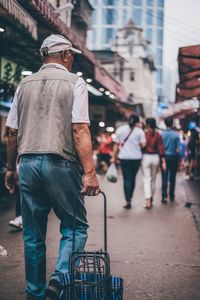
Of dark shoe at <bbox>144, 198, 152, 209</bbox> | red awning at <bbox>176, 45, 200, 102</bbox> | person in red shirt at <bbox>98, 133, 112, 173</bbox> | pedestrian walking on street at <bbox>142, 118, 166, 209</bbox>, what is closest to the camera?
red awning at <bbox>176, 45, 200, 102</bbox>

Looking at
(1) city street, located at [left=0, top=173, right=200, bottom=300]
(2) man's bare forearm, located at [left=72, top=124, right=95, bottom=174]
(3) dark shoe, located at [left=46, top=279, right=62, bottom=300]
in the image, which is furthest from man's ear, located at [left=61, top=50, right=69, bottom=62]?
(1) city street, located at [left=0, top=173, right=200, bottom=300]

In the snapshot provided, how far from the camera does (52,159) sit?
340 centimetres

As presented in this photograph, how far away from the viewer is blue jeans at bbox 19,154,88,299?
340 centimetres

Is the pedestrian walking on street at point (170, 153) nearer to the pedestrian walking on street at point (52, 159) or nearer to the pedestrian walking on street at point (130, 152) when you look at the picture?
the pedestrian walking on street at point (130, 152)

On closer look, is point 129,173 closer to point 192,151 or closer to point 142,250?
point 142,250

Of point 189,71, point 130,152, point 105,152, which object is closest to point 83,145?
point 130,152

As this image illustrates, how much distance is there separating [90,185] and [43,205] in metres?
0.48

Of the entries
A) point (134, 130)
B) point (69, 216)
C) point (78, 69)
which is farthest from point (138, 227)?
point (78, 69)

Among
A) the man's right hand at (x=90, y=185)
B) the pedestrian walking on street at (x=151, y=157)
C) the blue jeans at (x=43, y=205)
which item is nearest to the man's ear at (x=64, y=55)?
the blue jeans at (x=43, y=205)

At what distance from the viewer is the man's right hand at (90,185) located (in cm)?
333

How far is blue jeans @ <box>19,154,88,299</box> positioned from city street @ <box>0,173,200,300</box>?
23.9 inches

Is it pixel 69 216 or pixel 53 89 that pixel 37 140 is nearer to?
pixel 53 89

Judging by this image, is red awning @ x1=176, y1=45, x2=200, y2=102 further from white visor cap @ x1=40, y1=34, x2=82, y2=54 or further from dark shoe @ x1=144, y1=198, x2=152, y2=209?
white visor cap @ x1=40, y1=34, x2=82, y2=54

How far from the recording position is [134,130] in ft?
30.7
